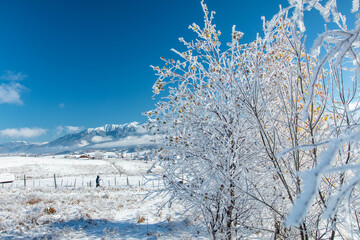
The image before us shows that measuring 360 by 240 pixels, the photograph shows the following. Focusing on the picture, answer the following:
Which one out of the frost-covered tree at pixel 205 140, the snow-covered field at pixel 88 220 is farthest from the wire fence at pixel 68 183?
the frost-covered tree at pixel 205 140

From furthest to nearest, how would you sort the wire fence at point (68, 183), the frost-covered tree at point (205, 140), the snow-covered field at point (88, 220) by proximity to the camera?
the wire fence at point (68, 183) → the snow-covered field at point (88, 220) → the frost-covered tree at point (205, 140)

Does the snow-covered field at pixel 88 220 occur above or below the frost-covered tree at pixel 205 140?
below

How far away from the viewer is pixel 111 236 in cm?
891

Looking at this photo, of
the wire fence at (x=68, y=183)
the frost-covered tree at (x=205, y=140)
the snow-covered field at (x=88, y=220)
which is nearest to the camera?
the frost-covered tree at (x=205, y=140)

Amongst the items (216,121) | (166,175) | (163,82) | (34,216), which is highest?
(163,82)

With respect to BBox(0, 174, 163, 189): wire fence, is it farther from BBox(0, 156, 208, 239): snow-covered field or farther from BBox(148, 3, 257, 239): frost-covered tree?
BBox(148, 3, 257, 239): frost-covered tree

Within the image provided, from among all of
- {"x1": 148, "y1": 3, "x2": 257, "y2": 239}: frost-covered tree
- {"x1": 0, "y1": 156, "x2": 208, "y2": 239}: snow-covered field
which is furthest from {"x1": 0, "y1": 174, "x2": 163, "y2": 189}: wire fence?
{"x1": 148, "y1": 3, "x2": 257, "y2": 239}: frost-covered tree

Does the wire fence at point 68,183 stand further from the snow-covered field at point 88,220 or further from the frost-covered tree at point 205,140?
the frost-covered tree at point 205,140

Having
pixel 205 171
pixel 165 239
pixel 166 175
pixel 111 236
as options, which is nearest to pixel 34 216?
pixel 111 236

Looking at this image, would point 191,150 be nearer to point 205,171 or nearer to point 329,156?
point 205,171

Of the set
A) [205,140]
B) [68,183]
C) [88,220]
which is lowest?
[68,183]

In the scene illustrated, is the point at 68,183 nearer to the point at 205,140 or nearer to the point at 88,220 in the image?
the point at 88,220

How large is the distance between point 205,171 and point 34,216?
34.7 feet

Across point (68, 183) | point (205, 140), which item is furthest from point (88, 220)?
point (68, 183)
